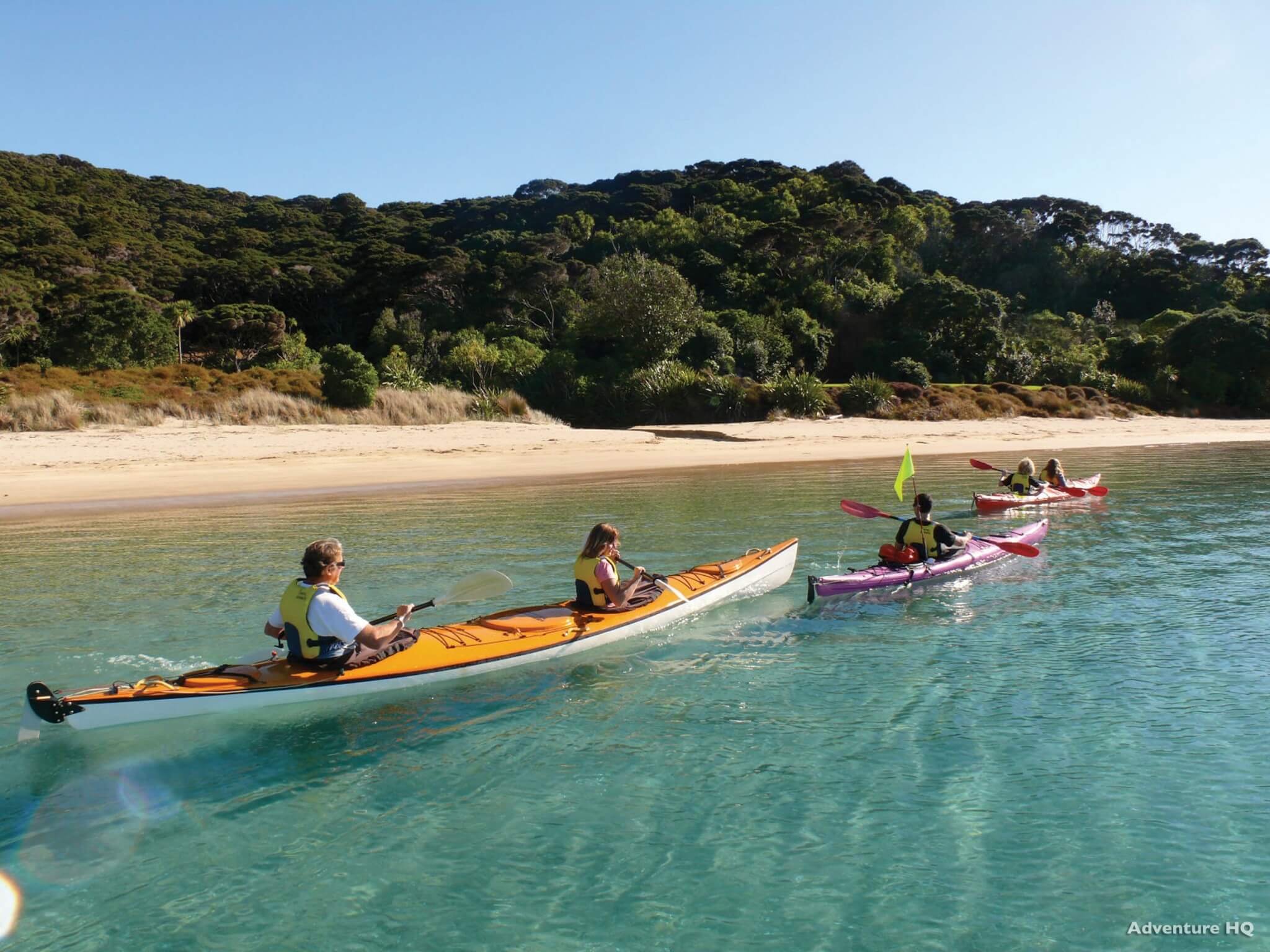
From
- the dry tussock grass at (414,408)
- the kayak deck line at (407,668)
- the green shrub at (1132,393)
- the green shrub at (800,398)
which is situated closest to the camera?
the kayak deck line at (407,668)

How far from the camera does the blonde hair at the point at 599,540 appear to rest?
23.5 ft

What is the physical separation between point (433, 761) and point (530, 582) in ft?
14.1

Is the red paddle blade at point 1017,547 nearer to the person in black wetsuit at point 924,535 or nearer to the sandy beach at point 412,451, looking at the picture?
the person in black wetsuit at point 924,535

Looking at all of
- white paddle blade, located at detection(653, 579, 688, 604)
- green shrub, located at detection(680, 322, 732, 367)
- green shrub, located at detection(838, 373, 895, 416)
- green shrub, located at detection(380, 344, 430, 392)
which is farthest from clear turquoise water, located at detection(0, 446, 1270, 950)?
green shrub, located at detection(680, 322, 732, 367)

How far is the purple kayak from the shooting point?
27.8 feet

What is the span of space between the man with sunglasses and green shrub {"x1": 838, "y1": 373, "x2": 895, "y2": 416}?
1037 inches

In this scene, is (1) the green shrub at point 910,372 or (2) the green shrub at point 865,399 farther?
(1) the green shrub at point 910,372

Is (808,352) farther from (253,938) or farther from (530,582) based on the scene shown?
(253,938)

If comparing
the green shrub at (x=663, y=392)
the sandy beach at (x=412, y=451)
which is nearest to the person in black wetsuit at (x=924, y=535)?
the sandy beach at (x=412, y=451)

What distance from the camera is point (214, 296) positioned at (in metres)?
48.3

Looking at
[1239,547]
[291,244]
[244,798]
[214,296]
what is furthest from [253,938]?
[291,244]

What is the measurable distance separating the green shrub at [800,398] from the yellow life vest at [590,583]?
75.5 ft

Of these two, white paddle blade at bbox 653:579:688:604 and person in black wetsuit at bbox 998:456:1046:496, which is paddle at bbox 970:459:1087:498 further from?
white paddle blade at bbox 653:579:688:604

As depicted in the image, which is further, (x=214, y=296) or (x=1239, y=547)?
(x=214, y=296)
